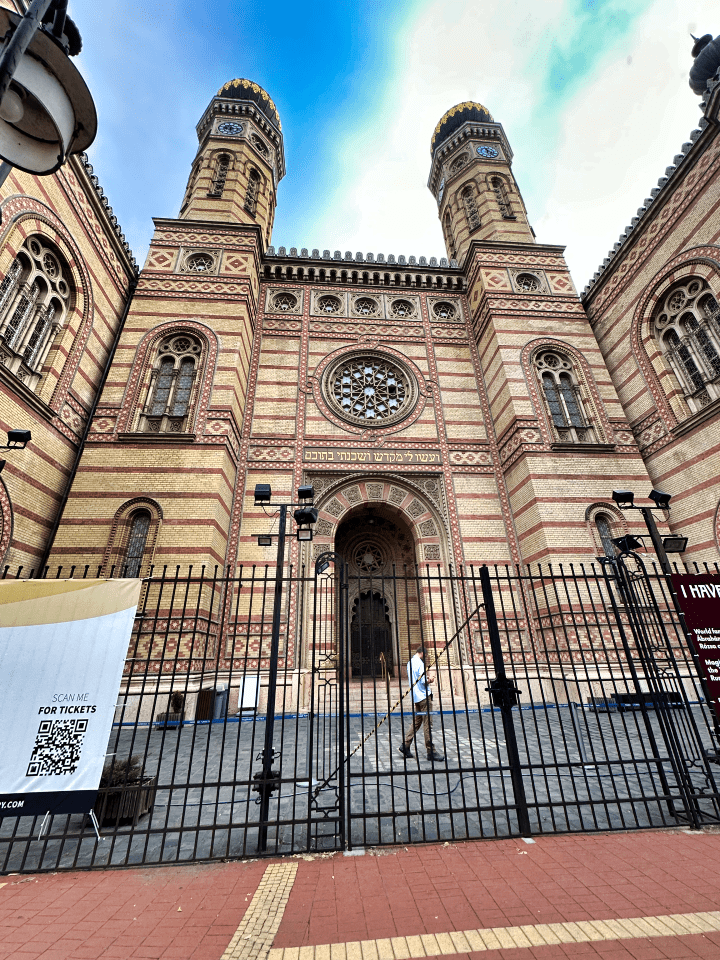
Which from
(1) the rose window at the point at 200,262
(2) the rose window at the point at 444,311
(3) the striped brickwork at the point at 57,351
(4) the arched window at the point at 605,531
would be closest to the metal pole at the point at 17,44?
(3) the striped brickwork at the point at 57,351

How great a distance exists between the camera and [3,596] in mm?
3928

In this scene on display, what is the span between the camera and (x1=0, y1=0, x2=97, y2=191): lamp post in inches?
93.3

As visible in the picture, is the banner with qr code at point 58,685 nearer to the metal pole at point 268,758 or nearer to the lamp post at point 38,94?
the metal pole at point 268,758

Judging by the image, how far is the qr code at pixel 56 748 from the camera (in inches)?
140

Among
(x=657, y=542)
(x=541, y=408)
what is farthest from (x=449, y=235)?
(x=657, y=542)

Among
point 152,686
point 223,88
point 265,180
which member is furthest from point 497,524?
point 223,88

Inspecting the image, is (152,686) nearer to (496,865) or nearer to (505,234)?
(496,865)

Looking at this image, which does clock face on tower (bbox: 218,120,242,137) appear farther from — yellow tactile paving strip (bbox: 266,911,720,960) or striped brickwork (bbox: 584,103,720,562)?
yellow tactile paving strip (bbox: 266,911,720,960)

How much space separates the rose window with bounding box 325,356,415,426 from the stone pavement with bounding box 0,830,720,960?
36.6ft

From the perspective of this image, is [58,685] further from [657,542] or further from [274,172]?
[274,172]

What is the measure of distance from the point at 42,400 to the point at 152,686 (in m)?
6.76

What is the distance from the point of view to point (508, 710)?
4.02 meters

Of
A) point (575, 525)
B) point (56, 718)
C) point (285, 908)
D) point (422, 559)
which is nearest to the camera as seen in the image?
point (285, 908)

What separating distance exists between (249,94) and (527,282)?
590 inches
